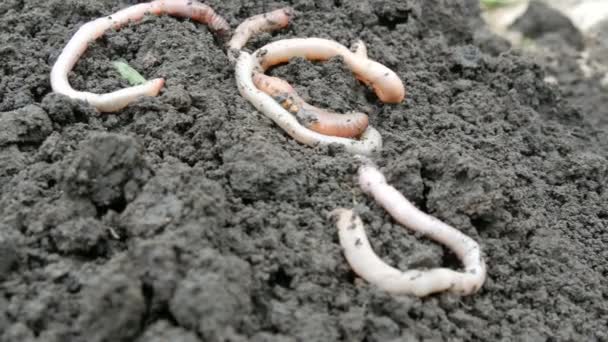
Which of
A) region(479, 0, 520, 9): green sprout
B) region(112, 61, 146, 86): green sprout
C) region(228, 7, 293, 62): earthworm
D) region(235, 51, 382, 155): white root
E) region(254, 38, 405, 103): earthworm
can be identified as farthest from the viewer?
region(479, 0, 520, 9): green sprout

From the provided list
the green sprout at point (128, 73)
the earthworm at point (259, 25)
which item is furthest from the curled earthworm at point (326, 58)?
the green sprout at point (128, 73)

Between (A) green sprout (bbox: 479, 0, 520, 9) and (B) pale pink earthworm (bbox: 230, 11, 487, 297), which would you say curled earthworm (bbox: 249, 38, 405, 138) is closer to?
(B) pale pink earthworm (bbox: 230, 11, 487, 297)

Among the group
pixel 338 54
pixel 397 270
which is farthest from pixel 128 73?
pixel 397 270

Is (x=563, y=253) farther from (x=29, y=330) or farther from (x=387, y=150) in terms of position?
(x=29, y=330)

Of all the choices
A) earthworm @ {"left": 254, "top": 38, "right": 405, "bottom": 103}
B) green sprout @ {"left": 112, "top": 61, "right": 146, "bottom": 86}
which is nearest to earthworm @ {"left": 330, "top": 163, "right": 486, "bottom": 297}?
earthworm @ {"left": 254, "top": 38, "right": 405, "bottom": 103}

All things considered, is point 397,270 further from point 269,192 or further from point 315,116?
point 315,116

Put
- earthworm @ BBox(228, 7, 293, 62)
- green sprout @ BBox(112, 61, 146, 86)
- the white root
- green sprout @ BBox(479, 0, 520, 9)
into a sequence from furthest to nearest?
green sprout @ BBox(479, 0, 520, 9) < earthworm @ BBox(228, 7, 293, 62) < green sprout @ BBox(112, 61, 146, 86) < the white root

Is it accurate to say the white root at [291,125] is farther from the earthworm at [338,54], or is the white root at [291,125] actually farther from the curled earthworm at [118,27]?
the curled earthworm at [118,27]
